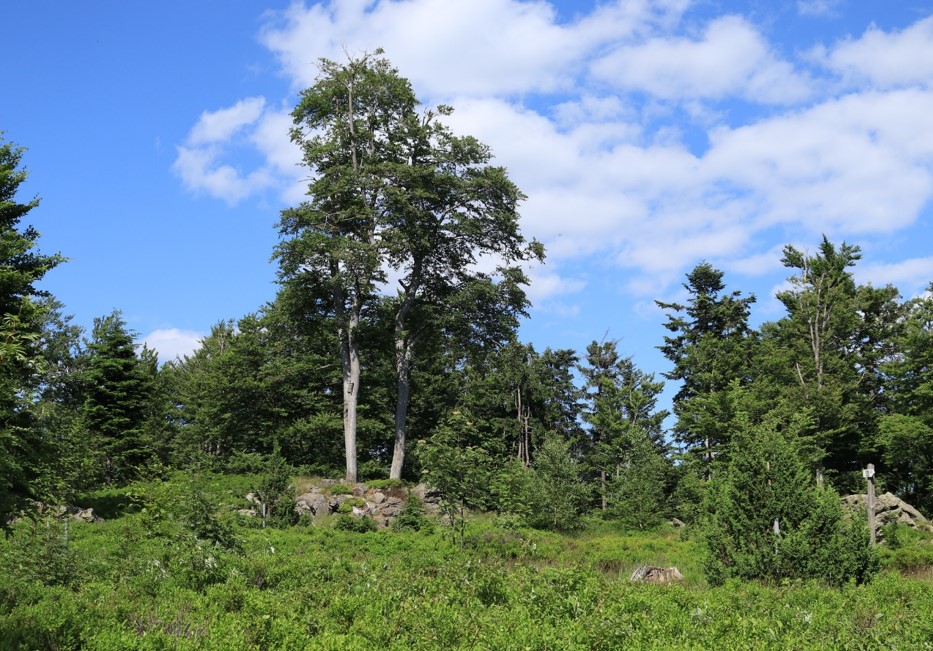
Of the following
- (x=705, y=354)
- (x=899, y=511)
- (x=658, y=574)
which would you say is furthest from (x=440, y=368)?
(x=658, y=574)

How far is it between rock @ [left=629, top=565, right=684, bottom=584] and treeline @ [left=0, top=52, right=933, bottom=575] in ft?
16.4

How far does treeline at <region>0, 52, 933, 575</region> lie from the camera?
88.2 feet

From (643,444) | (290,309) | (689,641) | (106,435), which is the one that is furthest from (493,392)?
(689,641)

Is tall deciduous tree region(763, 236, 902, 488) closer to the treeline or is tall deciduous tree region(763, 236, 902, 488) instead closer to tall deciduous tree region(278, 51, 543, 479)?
the treeline

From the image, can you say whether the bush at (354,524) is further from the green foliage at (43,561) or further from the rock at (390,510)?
the green foliage at (43,561)

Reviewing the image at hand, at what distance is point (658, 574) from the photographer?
14.0 m

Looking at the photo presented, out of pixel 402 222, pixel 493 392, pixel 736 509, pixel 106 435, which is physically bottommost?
pixel 736 509

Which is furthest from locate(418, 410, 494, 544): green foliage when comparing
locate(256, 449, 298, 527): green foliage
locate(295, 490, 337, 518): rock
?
locate(295, 490, 337, 518): rock

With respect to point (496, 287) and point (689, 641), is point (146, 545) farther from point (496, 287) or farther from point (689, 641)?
point (496, 287)

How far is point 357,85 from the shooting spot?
30.0m

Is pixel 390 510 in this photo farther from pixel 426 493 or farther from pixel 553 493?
pixel 553 493

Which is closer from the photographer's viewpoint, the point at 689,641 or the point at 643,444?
the point at 689,641

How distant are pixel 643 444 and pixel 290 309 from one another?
17.9 metres

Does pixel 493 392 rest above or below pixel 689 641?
above
